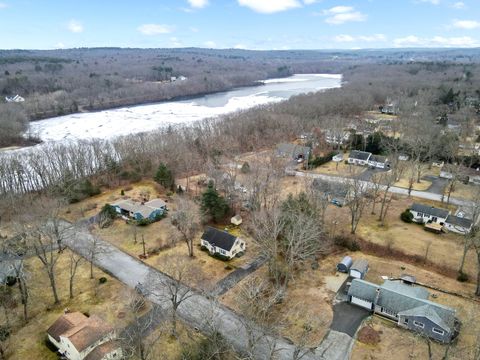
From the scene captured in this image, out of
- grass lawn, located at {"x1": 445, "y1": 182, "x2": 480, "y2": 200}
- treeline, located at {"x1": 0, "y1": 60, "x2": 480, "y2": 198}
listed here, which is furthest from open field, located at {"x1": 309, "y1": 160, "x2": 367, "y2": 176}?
grass lawn, located at {"x1": 445, "y1": 182, "x2": 480, "y2": 200}

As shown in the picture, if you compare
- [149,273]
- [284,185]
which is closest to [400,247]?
[284,185]

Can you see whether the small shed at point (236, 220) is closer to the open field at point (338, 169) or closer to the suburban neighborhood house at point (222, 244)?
the suburban neighborhood house at point (222, 244)

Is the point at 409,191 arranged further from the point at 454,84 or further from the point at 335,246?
the point at 454,84

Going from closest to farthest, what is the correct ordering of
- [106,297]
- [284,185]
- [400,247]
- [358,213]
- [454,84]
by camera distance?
1. [106,297]
2. [400,247]
3. [358,213]
4. [284,185]
5. [454,84]

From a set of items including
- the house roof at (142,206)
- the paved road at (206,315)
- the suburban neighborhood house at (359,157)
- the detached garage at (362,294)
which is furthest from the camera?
the suburban neighborhood house at (359,157)

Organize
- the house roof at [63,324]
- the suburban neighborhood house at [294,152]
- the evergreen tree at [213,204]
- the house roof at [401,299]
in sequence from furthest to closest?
the suburban neighborhood house at [294,152] < the evergreen tree at [213,204] < the house roof at [401,299] < the house roof at [63,324]

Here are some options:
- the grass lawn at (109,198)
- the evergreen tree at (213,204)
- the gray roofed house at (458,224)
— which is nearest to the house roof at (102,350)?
the evergreen tree at (213,204)

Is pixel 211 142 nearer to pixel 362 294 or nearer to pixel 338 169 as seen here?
pixel 338 169
